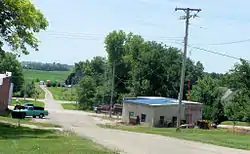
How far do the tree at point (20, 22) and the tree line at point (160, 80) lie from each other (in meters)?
35.6

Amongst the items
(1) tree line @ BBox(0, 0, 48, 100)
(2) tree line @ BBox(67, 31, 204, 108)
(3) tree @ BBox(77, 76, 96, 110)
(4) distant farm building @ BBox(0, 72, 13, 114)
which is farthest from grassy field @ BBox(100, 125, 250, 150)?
(3) tree @ BBox(77, 76, 96, 110)

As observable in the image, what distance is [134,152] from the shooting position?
71.8ft

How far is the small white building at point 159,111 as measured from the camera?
59812mm

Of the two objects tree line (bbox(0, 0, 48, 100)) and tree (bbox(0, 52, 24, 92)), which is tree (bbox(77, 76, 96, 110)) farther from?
tree line (bbox(0, 0, 48, 100))

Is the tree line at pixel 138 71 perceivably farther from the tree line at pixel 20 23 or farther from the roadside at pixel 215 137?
the tree line at pixel 20 23

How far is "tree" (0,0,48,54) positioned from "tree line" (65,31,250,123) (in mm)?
35580

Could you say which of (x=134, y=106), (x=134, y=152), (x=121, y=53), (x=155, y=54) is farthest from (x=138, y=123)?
(x=121, y=53)

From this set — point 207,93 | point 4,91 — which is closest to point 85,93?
point 207,93

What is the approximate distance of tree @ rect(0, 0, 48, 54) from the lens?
30.3 meters

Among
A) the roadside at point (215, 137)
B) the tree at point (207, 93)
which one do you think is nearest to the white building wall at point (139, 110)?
the roadside at point (215, 137)

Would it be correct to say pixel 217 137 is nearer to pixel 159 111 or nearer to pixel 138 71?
pixel 159 111

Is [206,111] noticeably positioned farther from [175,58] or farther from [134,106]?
[175,58]

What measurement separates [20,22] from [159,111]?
32.2m

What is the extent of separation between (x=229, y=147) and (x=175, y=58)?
71110mm
